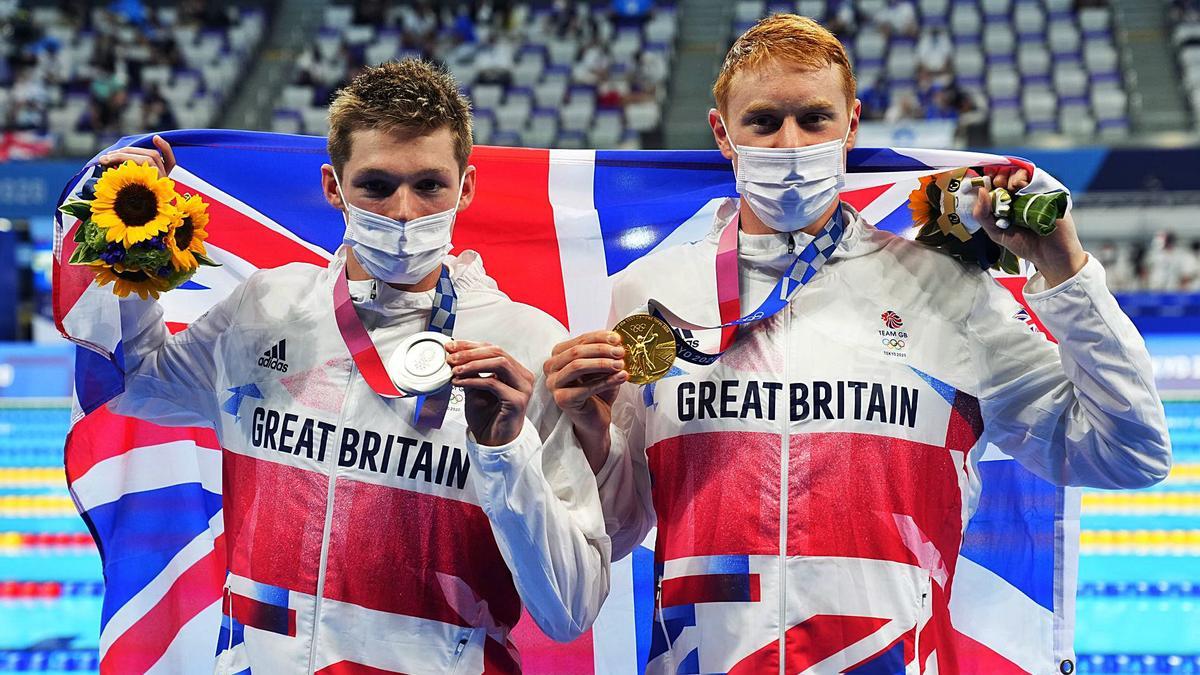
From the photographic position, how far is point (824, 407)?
215 centimetres

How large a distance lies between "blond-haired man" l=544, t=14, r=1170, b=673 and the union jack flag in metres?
0.36

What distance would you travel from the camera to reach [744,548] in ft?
6.93

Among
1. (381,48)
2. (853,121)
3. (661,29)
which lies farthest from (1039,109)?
(853,121)

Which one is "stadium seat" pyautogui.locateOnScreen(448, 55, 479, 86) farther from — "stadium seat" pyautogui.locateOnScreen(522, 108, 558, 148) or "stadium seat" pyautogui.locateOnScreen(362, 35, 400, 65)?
"stadium seat" pyautogui.locateOnScreen(522, 108, 558, 148)

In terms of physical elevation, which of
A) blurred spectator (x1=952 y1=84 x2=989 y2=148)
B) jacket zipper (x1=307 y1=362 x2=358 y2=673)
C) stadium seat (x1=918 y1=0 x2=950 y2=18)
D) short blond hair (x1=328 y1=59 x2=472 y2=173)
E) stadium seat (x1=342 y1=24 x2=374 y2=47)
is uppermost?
stadium seat (x1=918 y1=0 x2=950 y2=18)

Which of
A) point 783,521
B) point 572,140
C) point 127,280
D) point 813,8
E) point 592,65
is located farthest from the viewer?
point 813,8

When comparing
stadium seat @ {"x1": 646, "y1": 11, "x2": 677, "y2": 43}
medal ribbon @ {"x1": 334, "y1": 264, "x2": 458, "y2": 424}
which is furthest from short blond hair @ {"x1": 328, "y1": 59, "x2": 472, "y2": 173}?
stadium seat @ {"x1": 646, "y1": 11, "x2": 677, "y2": 43}

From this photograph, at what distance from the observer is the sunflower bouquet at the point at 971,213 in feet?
6.59

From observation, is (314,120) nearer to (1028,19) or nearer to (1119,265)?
(1028,19)

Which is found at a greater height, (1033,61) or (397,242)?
(1033,61)

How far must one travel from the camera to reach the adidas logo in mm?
2264

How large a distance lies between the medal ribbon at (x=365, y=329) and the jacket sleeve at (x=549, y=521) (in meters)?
0.23

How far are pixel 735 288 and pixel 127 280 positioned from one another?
3.70 feet

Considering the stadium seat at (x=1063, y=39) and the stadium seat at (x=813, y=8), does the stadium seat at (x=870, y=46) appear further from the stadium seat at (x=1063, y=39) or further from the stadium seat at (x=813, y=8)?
the stadium seat at (x=1063, y=39)
